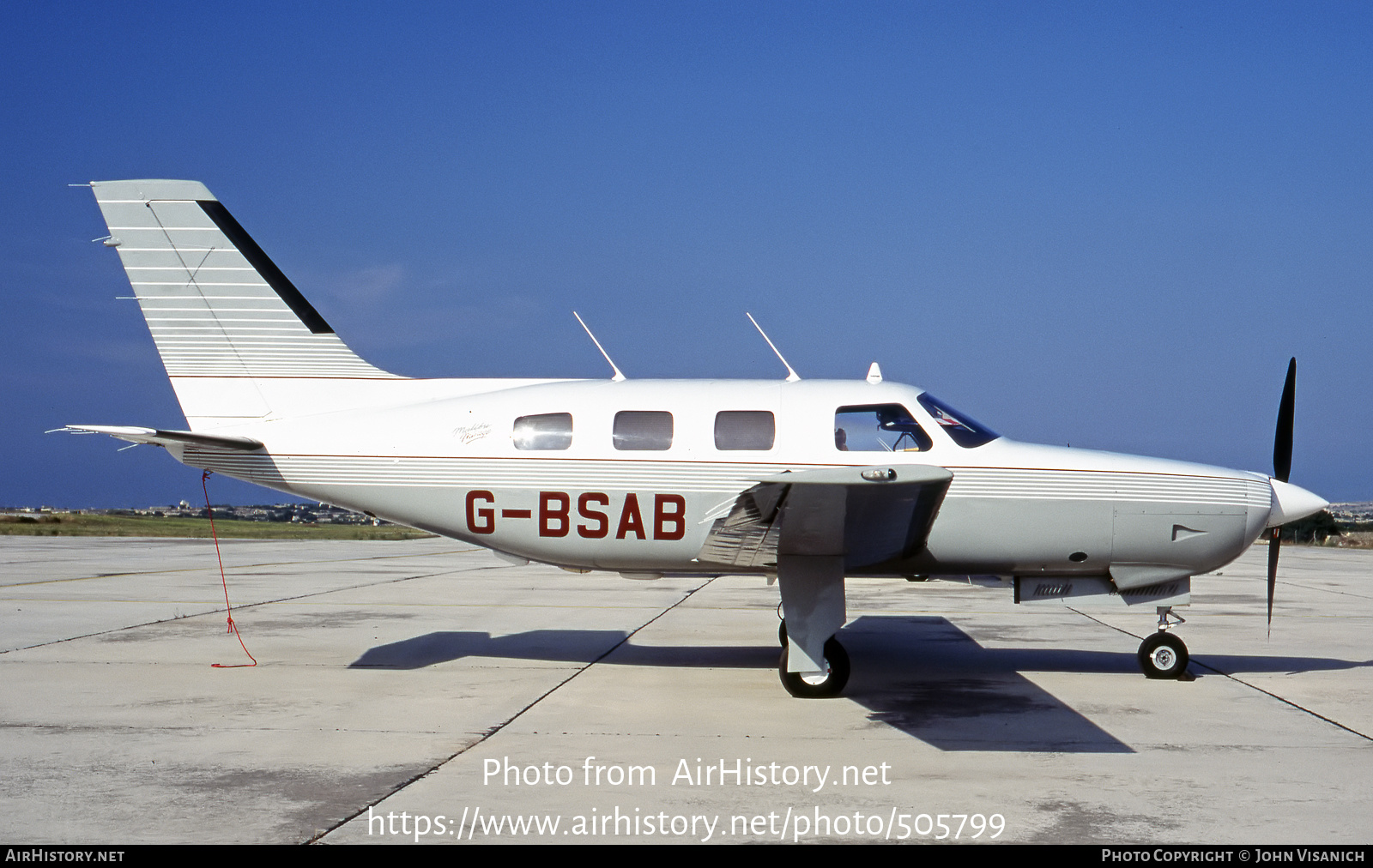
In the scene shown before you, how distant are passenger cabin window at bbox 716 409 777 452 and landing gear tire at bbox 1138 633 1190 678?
13.0ft

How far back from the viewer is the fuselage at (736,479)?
30.5 feet

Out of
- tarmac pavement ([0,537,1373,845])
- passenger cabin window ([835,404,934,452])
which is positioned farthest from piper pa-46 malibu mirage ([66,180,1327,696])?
tarmac pavement ([0,537,1373,845])

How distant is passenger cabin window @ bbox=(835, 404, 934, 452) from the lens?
9.30m

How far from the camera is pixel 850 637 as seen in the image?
12.5 metres

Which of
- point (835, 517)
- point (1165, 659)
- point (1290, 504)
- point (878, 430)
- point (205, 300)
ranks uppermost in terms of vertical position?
point (205, 300)

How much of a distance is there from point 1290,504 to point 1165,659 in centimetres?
175

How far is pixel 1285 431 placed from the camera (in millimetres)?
10094

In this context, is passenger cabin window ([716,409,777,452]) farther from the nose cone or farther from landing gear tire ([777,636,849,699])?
the nose cone

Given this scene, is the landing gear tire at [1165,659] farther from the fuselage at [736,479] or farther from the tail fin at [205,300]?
the tail fin at [205,300]

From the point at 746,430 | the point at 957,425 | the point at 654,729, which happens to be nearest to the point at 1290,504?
the point at 957,425

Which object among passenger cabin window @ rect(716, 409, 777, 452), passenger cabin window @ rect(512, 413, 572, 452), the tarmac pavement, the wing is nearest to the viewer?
the tarmac pavement

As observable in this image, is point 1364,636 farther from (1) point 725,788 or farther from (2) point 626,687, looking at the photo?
(1) point 725,788

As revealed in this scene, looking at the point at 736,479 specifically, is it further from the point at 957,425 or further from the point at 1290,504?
the point at 1290,504

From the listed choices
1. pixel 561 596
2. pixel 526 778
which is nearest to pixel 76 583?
pixel 561 596
